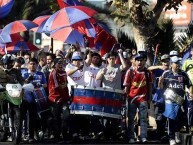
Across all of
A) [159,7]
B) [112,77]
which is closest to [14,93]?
[112,77]

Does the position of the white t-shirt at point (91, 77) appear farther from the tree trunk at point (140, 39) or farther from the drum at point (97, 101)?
the tree trunk at point (140, 39)

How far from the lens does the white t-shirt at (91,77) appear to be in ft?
50.8

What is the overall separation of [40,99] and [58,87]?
50 cm

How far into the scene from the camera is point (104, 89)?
595 inches

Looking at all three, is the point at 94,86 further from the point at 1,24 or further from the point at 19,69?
the point at 1,24

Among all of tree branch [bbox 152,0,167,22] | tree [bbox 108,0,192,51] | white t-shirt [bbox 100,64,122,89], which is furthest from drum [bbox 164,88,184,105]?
tree branch [bbox 152,0,167,22]

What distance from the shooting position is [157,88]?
1602 cm

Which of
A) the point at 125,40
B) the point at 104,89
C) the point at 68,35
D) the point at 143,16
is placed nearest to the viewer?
the point at 104,89

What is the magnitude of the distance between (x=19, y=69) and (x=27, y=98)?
0.82 m

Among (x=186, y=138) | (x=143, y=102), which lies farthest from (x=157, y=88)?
(x=186, y=138)

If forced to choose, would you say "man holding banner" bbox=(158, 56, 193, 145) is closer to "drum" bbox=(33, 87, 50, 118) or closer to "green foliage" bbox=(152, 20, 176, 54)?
"drum" bbox=(33, 87, 50, 118)

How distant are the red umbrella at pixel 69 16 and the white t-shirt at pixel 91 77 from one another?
1.89 meters

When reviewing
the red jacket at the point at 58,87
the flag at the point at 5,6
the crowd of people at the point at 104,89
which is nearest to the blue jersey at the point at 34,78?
the crowd of people at the point at 104,89

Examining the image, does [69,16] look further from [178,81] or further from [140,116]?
[178,81]
